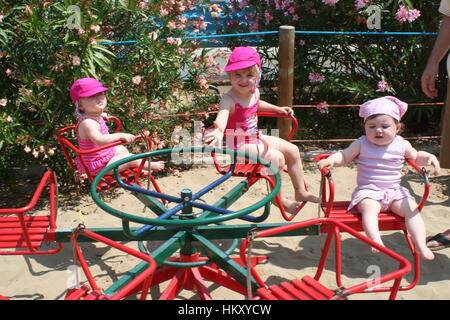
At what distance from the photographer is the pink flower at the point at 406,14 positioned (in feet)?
16.5

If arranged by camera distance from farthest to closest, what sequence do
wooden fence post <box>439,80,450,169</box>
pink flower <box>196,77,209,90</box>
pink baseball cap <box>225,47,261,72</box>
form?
pink flower <box>196,77,209,90</box>, wooden fence post <box>439,80,450,169</box>, pink baseball cap <box>225,47,261,72</box>

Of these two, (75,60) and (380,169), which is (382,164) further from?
(75,60)

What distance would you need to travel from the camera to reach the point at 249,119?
11.5 feet

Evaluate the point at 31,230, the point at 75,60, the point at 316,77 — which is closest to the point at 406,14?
the point at 316,77

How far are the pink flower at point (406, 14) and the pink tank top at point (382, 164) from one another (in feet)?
7.99

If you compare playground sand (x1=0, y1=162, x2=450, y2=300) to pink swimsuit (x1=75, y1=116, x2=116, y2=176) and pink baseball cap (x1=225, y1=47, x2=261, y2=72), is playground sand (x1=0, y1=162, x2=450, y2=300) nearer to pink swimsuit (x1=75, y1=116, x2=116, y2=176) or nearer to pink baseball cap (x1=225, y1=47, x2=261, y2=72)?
pink swimsuit (x1=75, y1=116, x2=116, y2=176)

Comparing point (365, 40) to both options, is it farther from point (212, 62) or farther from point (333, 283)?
point (333, 283)

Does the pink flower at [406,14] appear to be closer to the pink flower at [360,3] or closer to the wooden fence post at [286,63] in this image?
the pink flower at [360,3]

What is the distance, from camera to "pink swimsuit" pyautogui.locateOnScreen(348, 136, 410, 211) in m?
2.99

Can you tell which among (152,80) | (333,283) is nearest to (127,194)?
(152,80)

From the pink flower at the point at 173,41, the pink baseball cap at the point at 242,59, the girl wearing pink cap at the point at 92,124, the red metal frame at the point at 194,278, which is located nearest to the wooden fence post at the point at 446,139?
the pink baseball cap at the point at 242,59

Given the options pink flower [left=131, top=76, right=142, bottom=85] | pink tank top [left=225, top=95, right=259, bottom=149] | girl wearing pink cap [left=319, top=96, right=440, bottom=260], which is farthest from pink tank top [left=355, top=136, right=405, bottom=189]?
pink flower [left=131, top=76, right=142, bottom=85]

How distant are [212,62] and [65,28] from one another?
151 cm

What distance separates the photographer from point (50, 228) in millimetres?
2791
